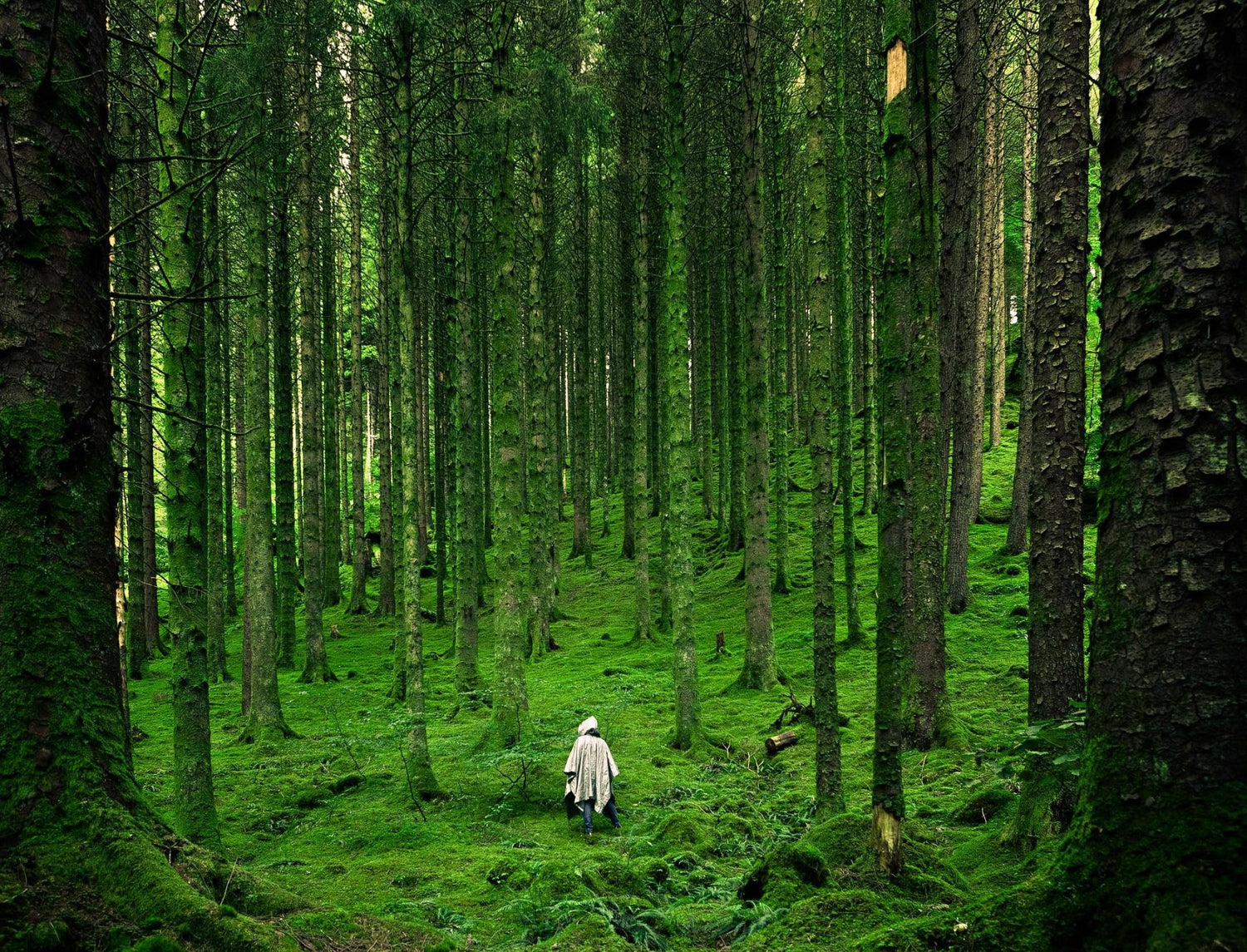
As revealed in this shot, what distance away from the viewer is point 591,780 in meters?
7.94

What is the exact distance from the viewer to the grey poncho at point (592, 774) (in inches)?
312

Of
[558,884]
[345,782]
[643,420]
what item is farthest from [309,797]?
[643,420]

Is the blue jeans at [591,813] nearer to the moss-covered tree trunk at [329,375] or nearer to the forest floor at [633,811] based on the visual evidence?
the forest floor at [633,811]

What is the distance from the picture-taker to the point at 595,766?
26.0 ft

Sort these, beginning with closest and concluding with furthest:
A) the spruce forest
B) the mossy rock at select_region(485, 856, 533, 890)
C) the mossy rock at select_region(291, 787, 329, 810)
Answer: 1. the spruce forest
2. the mossy rock at select_region(485, 856, 533, 890)
3. the mossy rock at select_region(291, 787, 329, 810)

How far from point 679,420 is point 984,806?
602cm

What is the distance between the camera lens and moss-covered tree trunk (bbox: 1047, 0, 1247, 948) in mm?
1705

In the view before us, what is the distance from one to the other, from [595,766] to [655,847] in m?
1.22

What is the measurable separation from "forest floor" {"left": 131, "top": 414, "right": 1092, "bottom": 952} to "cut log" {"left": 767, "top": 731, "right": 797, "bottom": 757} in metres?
0.21

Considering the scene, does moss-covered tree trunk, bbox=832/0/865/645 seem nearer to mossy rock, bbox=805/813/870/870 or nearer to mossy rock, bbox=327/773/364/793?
mossy rock, bbox=805/813/870/870

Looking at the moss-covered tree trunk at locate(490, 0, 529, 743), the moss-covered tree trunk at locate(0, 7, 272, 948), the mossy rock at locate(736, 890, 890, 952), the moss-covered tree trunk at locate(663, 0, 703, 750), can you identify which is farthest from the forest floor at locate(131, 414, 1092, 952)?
the moss-covered tree trunk at locate(0, 7, 272, 948)

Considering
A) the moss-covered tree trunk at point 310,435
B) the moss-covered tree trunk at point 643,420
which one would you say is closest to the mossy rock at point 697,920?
the moss-covered tree trunk at point 643,420

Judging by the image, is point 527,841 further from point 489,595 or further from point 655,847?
point 489,595

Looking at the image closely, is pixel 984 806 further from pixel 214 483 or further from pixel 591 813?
pixel 214 483
